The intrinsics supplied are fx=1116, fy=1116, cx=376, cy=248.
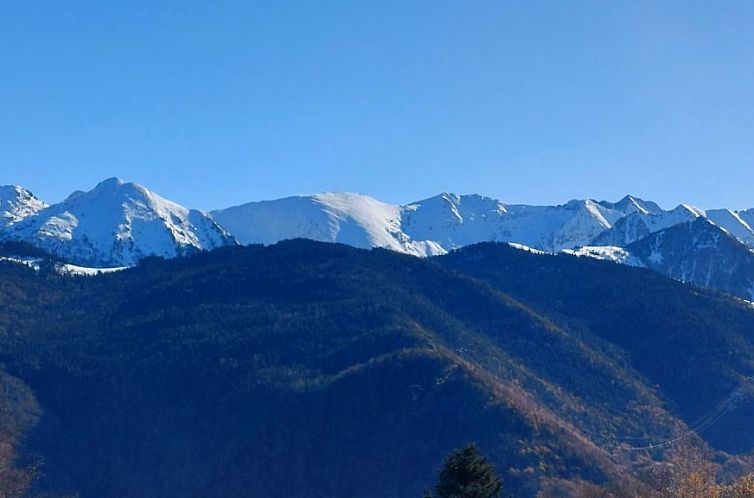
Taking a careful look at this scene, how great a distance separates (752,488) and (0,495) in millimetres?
135112

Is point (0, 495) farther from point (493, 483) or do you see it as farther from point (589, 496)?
point (493, 483)

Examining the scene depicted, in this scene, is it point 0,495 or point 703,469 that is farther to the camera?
point 0,495

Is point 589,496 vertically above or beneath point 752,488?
beneath

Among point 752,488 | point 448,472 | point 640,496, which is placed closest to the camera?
point 448,472

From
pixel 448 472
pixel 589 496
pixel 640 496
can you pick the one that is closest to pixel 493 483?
pixel 448 472

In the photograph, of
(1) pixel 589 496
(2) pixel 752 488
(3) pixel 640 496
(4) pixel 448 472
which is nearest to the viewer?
(4) pixel 448 472

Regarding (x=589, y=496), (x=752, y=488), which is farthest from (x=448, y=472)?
(x=589, y=496)

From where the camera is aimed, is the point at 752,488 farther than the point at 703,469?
No

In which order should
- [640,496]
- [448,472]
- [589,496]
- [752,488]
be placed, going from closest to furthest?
[448,472]
[752,488]
[640,496]
[589,496]

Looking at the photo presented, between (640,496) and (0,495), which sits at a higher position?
(640,496)

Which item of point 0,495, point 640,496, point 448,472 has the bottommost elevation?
point 0,495

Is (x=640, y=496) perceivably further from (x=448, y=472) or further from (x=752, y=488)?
(x=448, y=472)

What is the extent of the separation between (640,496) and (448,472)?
71685 millimetres

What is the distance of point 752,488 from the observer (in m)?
111
